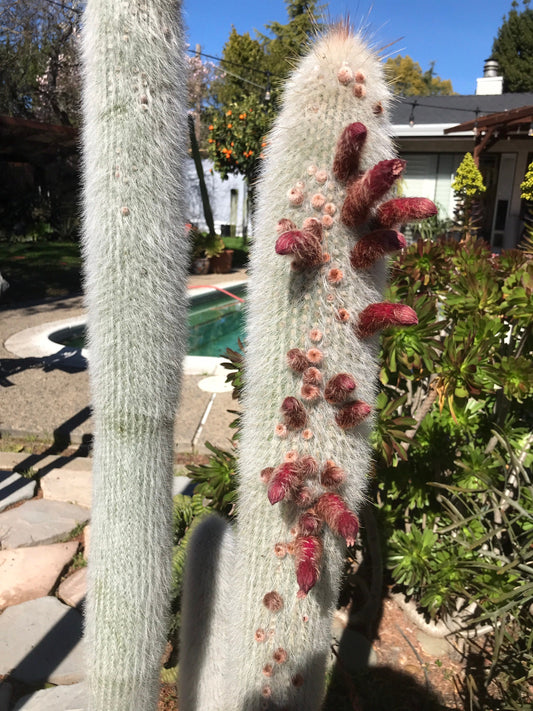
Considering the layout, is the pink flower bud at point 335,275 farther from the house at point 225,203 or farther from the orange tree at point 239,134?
the house at point 225,203

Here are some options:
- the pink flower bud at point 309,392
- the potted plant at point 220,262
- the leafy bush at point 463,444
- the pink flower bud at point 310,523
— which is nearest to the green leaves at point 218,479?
the leafy bush at point 463,444

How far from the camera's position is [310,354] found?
1135 millimetres

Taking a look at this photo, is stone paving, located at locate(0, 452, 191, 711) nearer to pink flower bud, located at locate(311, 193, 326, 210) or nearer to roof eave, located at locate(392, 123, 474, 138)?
pink flower bud, located at locate(311, 193, 326, 210)

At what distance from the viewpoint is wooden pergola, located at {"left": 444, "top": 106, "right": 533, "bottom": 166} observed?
9906 millimetres

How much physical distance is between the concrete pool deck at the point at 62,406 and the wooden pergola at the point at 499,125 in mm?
7861

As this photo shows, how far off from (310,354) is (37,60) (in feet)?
57.3

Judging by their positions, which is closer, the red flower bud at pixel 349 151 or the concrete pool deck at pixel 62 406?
the red flower bud at pixel 349 151

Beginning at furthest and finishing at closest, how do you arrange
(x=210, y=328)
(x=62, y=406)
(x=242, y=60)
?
(x=242, y=60), (x=210, y=328), (x=62, y=406)

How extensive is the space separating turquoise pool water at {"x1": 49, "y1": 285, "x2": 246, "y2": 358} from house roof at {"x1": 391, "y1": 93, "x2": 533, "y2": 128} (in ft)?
24.2

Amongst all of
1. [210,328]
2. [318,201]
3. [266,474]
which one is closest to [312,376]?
[266,474]

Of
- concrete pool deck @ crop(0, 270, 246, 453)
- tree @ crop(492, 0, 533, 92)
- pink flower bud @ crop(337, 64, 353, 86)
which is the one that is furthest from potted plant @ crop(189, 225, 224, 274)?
tree @ crop(492, 0, 533, 92)

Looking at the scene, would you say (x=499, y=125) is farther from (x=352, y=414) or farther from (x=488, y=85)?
(x=352, y=414)

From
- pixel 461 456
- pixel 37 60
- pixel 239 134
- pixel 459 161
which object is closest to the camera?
pixel 461 456

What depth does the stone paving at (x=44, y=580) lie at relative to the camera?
2.38 metres
